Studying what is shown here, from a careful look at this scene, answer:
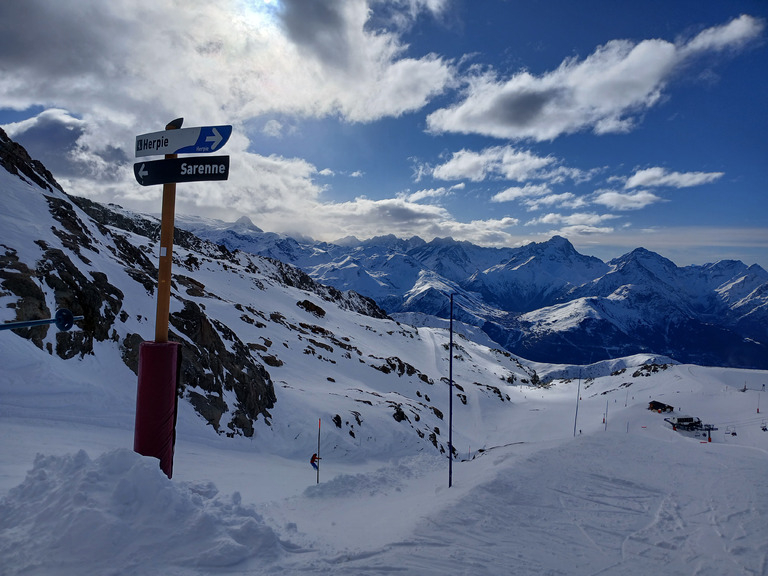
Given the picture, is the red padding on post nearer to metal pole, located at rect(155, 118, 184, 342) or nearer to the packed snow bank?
metal pole, located at rect(155, 118, 184, 342)

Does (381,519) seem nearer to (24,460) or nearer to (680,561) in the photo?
(680,561)

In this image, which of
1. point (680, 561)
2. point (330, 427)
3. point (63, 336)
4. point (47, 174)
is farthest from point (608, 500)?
point (47, 174)

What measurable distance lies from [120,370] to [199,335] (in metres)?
7.17

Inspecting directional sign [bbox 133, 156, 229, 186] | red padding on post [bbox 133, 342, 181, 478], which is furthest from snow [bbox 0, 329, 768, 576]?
directional sign [bbox 133, 156, 229, 186]

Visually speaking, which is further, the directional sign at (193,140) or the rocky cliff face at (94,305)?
the rocky cliff face at (94,305)

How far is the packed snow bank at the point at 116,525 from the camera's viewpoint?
19.2 feet

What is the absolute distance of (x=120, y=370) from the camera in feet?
63.4

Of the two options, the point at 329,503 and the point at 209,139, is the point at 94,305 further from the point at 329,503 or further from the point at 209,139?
the point at 209,139

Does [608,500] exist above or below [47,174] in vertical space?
below

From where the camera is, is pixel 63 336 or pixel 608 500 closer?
pixel 608 500

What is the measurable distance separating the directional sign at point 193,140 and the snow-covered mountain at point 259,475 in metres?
6.12

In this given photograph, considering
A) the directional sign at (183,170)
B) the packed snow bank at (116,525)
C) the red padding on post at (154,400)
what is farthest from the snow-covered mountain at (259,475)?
the directional sign at (183,170)

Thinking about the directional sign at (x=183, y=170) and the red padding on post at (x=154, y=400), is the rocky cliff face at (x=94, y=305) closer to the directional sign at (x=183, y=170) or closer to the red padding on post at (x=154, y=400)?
the red padding on post at (x=154, y=400)

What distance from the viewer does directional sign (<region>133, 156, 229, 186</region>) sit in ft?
27.0
